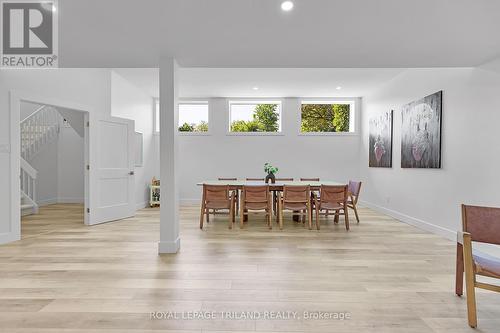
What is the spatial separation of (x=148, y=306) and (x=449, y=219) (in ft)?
14.2

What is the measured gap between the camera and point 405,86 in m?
5.58

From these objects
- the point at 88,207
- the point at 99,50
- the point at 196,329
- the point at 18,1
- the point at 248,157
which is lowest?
the point at 196,329

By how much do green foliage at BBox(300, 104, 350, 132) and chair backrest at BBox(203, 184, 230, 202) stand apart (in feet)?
12.9

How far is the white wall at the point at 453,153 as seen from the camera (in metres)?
3.62

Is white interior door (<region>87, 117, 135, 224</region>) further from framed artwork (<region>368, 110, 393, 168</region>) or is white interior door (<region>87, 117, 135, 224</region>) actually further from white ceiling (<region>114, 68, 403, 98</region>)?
framed artwork (<region>368, 110, 393, 168</region>)

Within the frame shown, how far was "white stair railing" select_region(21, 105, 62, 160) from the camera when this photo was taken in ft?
24.4

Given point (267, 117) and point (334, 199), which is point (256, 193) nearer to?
point (334, 199)

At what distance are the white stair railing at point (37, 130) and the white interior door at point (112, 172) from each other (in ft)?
11.2

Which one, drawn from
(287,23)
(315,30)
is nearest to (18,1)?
(287,23)

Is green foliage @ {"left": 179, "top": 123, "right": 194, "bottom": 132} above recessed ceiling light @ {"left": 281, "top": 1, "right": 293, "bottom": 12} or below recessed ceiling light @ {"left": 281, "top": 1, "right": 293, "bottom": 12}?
below

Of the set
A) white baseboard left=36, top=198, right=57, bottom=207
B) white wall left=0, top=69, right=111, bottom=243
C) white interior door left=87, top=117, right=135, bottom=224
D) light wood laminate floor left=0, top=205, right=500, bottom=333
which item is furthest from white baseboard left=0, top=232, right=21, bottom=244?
white baseboard left=36, top=198, right=57, bottom=207

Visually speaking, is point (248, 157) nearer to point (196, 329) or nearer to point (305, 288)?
point (305, 288)

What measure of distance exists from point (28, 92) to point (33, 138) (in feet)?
13.6

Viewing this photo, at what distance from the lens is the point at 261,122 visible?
26.5 ft
